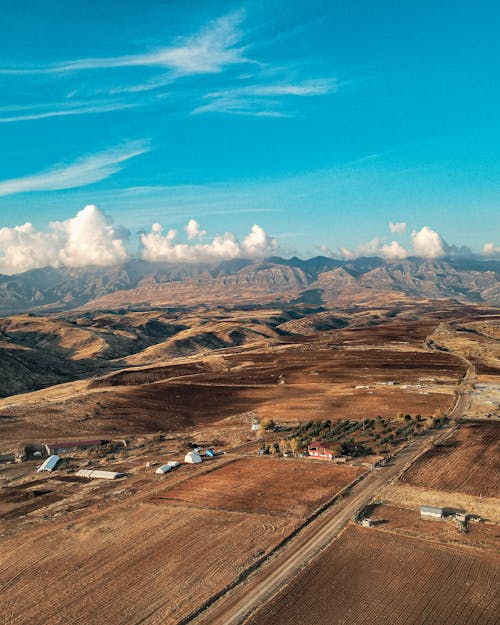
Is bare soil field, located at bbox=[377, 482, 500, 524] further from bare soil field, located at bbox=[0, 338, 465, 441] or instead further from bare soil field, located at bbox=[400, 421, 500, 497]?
bare soil field, located at bbox=[0, 338, 465, 441]

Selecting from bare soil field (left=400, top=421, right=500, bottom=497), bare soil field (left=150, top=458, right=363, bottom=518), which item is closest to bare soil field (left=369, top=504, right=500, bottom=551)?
bare soil field (left=150, top=458, right=363, bottom=518)

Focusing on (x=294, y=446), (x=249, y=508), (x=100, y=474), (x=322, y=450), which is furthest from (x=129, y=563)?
(x=294, y=446)

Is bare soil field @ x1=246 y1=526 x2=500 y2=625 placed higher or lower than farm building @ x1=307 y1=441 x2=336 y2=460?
higher

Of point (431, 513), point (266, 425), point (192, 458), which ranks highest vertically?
point (431, 513)

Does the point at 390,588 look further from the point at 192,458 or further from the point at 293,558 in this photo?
the point at 192,458

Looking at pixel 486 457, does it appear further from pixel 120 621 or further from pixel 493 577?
pixel 120 621

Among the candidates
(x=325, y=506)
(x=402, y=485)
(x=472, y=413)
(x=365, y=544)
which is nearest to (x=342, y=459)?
(x=402, y=485)
